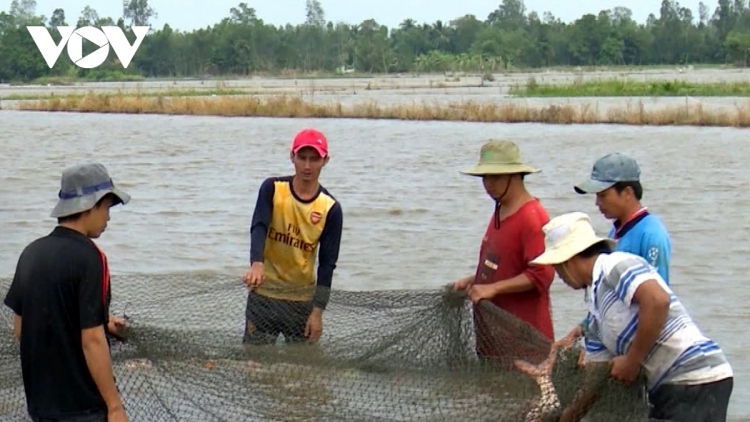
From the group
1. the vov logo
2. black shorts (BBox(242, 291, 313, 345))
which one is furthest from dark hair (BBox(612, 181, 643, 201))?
the vov logo

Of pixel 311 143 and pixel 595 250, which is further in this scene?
pixel 311 143

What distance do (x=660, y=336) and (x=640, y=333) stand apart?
110mm

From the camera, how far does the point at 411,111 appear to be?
37.8 meters

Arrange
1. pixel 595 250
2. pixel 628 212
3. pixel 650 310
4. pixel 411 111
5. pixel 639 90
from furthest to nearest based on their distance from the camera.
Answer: pixel 639 90 < pixel 411 111 < pixel 628 212 < pixel 595 250 < pixel 650 310

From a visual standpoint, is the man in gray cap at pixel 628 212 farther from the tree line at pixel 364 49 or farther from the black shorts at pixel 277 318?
the tree line at pixel 364 49

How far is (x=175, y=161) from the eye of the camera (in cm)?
2525

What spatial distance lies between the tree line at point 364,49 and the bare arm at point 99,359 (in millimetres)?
99487

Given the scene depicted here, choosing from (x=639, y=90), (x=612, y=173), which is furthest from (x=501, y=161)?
(x=639, y=90)

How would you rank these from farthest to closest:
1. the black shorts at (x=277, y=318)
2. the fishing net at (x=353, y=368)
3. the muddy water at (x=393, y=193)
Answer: the muddy water at (x=393, y=193)
the black shorts at (x=277, y=318)
the fishing net at (x=353, y=368)

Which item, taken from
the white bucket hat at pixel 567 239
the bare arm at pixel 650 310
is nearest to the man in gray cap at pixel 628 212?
the white bucket hat at pixel 567 239

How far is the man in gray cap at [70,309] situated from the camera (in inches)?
143

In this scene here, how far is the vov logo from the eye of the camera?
337ft

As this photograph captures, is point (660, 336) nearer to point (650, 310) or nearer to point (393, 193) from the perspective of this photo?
point (650, 310)

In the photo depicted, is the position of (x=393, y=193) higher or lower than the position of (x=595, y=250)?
lower
